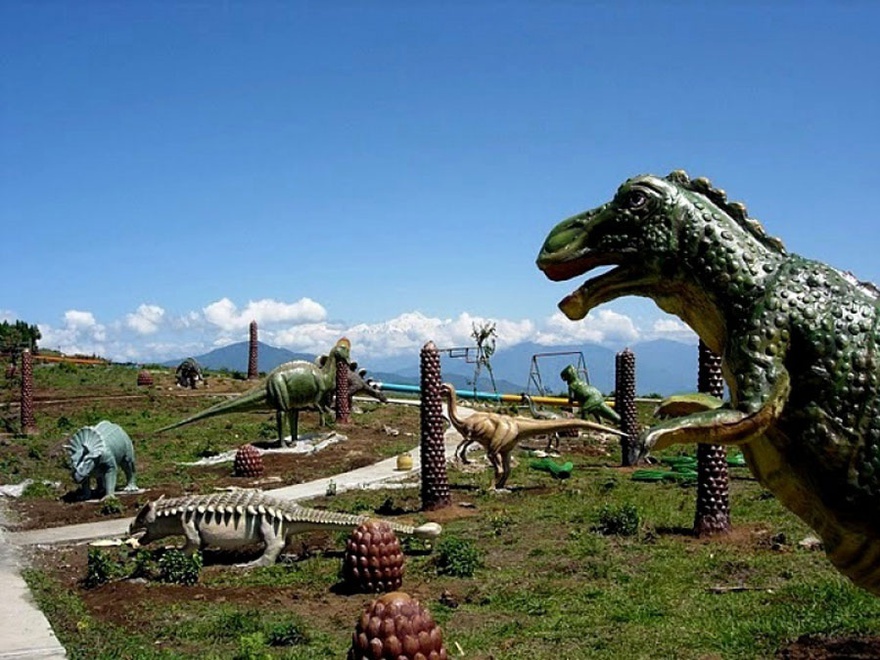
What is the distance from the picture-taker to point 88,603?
8.81 meters

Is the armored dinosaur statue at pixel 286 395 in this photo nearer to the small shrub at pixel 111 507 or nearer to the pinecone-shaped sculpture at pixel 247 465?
the pinecone-shaped sculpture at pixel 247 465

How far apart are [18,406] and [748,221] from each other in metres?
28.6

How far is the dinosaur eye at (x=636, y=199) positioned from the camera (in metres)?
3.72

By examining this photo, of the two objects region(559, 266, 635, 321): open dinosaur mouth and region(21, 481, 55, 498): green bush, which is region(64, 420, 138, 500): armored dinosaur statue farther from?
region(559, 266, 635, 321): open dinosaur mouth

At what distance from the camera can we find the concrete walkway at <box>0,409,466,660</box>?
23.4ft

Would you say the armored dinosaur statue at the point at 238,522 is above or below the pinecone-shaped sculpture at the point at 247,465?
above

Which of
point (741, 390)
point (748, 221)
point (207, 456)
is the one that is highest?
point (748, 221)

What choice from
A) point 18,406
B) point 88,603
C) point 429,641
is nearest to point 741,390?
point 429,641

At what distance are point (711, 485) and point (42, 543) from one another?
8666 millimetres

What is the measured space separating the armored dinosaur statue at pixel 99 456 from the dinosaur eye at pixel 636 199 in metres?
13.0

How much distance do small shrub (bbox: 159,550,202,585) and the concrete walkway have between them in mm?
1327

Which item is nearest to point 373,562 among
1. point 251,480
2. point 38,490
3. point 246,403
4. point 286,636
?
point 286,636

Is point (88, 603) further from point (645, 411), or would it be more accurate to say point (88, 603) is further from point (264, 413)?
point (645, 411)

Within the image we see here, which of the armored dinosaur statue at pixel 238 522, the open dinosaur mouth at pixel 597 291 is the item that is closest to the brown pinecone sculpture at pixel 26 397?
the armored dinosaur statue at pixel 238 522
